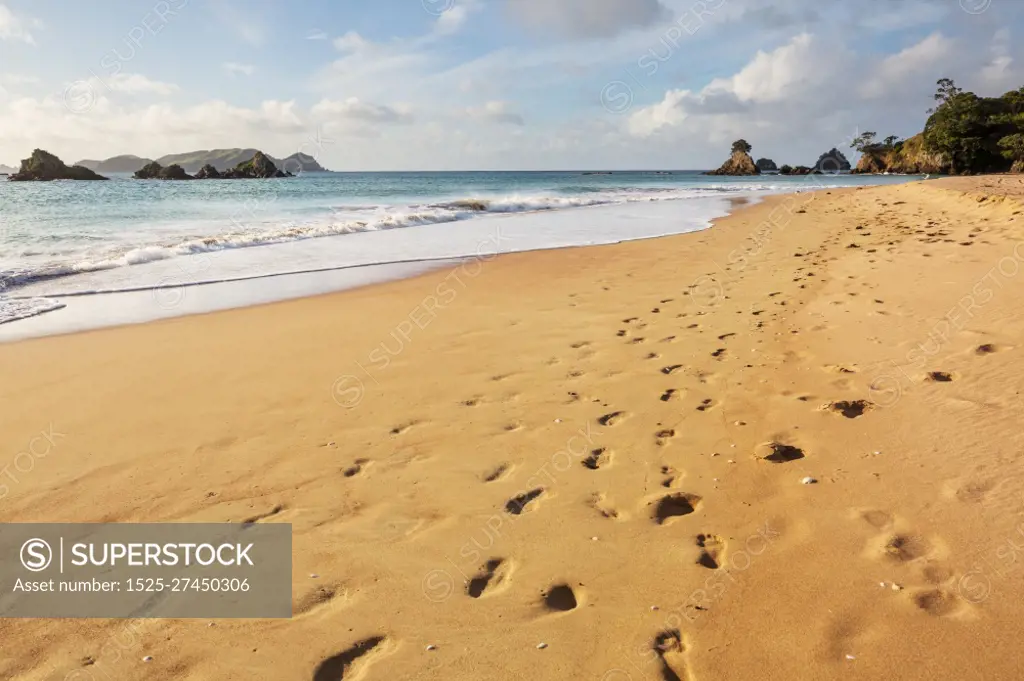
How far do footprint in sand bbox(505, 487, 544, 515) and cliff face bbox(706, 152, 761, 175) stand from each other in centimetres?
11685

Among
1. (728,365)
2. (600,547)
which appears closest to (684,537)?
(600,547)

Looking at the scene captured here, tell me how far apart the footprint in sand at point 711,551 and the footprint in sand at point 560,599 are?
2.10 feet

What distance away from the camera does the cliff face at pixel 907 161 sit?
6800 cm

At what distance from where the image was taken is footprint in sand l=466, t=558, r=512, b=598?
8.47ft

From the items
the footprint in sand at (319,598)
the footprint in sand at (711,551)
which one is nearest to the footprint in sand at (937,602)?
the footprint in sand at (711,551)

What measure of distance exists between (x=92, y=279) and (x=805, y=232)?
48.5 ft

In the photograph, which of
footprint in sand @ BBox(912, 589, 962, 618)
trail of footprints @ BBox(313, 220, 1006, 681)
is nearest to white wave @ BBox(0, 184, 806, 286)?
trail of footprints @ BBox(313, 220, 1006, 681)

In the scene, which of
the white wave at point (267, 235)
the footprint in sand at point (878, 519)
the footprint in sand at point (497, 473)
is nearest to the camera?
the footprint in sand at point (878, 519)

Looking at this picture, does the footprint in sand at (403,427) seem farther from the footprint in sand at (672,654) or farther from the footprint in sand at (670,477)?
the footprint in sand at (672,654)

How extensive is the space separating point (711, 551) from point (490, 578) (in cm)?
108

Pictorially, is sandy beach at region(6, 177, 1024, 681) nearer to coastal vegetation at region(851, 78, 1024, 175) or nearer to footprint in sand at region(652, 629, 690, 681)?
footprint in sand at region(652, 629, 690, 681)

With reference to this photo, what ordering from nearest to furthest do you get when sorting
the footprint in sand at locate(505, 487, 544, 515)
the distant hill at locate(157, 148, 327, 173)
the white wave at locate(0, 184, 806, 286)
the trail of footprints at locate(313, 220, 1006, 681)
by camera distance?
the trail of footprints at locate(313, 220, 1006, 681) → the footprint in sand at locate(505, 487, 544, 515) → the white wave at locate(0, 184, 806, 286) → the distant hill at locate(157, 148, 327, 173)

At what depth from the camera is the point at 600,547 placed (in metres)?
2.83

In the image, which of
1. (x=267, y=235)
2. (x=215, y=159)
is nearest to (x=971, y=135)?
(x=267, y=235)
